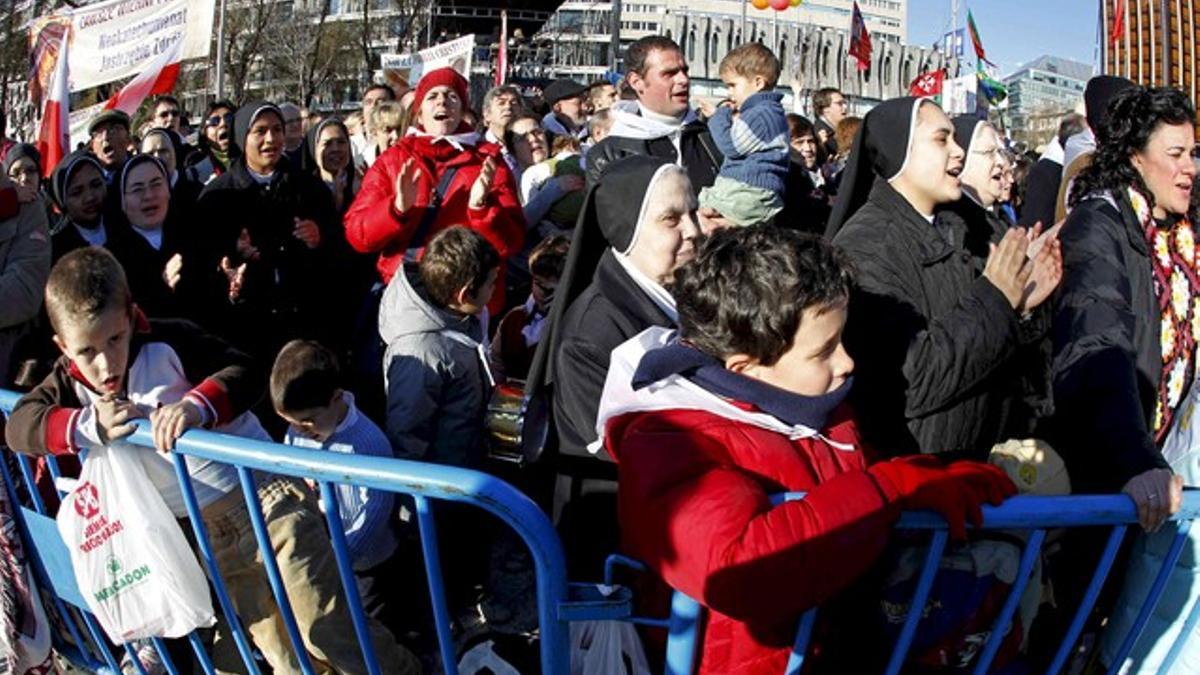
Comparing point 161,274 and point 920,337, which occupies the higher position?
point 920,337

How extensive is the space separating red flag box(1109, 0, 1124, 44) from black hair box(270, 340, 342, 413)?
30.5 feet

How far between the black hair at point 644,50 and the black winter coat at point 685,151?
39 centimetres

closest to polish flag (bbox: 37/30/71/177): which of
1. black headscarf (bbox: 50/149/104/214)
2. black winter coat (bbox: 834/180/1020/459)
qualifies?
black headscarf (bbox: 50/149/104/214)

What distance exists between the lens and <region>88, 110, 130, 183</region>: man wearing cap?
7.29 metres

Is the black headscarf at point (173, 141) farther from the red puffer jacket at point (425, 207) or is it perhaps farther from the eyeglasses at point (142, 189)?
the red puffer jacket at point (425, 207)

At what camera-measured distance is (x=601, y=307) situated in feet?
10.6

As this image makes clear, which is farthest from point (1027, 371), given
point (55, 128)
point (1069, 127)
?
point (55, 128)

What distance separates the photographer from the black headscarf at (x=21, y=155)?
7184 millimetres

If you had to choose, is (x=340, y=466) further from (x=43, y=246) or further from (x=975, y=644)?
(x=43, y=246)

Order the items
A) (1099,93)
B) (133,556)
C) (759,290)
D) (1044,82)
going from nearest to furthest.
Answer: (759,290) < (133,556) < (1099,93) < (1044,82)

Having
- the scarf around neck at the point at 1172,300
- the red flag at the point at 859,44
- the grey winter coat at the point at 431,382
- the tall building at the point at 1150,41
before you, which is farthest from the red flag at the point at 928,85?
the grey winter coat at the point at 431,382

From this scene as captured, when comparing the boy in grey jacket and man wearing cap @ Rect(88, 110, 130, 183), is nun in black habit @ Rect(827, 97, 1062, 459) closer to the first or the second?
the boy in grey jacket

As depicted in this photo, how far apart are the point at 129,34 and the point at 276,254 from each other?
297 cm

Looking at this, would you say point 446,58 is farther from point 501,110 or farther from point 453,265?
point 453,265
